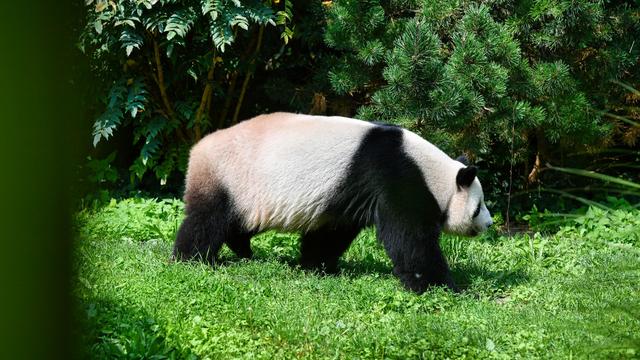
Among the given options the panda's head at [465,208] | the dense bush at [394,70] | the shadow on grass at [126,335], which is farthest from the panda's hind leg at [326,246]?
the shadow on grass at [126,335]

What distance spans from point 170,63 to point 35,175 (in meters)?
9.15

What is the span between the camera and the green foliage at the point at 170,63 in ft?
28.5

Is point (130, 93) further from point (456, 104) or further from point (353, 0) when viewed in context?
point (456, 104)

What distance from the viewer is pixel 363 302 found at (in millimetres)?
5809

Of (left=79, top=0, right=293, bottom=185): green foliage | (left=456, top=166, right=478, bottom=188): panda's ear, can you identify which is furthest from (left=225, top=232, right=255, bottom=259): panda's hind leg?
(left=79, top=0, right=293, bottom=185): green foliage

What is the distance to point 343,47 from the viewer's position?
8.82 metres

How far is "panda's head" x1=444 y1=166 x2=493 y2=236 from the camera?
6.47 meters

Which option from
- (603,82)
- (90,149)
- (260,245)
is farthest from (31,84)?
(90,149)

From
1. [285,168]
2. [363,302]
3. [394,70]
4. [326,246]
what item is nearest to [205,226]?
[285,168]

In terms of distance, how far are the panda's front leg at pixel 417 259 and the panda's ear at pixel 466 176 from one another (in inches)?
19.6

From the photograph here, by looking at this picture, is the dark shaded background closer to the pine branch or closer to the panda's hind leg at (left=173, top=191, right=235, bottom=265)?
the panda's hind leg at (left=173, top=191, right=235, bottom=265)

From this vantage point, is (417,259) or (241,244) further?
(241,244)

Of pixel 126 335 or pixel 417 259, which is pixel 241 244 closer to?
pixel 417 259

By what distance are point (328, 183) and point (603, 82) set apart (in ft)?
13.0
